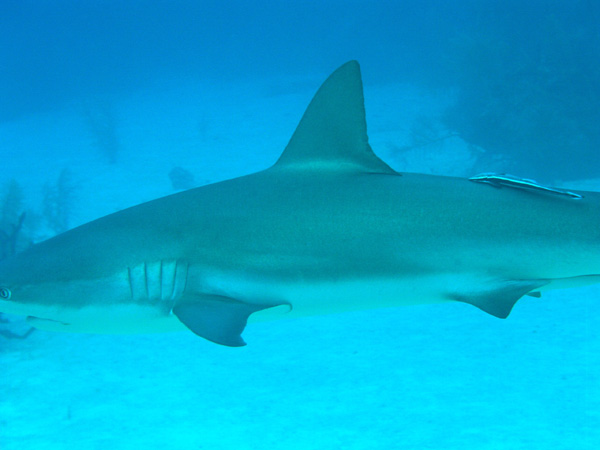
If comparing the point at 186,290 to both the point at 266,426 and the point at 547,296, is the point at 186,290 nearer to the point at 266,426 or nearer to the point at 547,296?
the point at 266,426

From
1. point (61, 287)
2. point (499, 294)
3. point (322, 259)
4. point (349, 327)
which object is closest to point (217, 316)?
point (322, 259)

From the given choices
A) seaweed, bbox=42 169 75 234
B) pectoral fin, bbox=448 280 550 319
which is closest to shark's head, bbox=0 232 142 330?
pectoral fin, bbox=448 280 550 319

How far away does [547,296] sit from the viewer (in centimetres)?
632

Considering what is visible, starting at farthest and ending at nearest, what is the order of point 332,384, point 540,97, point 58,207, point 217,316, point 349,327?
point 540,97, point 58,207, point 349,327, point 332,384, point 217,316

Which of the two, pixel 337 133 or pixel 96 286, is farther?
pixel 337 133

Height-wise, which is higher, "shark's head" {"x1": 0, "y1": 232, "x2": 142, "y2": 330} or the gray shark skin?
the gray shark skin

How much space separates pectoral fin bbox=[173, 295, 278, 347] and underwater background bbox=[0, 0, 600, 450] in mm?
2438

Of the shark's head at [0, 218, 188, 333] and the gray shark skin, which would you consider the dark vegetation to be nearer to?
the gray shark skin

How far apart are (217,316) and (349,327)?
4.18 metres

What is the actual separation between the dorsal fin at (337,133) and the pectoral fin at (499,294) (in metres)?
0.74

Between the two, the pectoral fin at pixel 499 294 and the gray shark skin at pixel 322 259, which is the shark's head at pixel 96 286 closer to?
the gray shark skin at pixel 322 259

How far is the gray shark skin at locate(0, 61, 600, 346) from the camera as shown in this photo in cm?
224

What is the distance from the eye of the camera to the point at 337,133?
104 inches

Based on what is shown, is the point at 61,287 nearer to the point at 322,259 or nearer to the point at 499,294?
the point at 322,259
